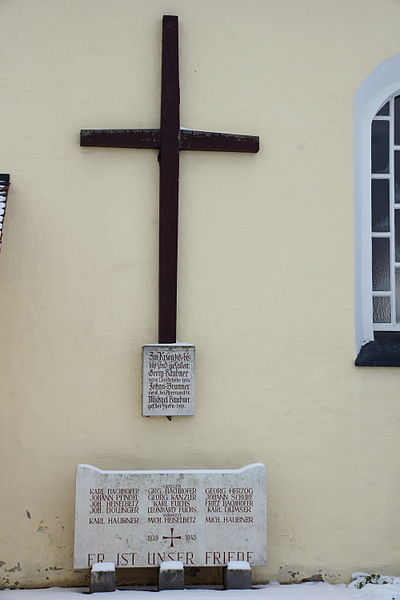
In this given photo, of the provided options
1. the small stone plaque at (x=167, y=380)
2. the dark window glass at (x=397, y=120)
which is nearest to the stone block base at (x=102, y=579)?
the small stone plaque at (x=167, y=380)

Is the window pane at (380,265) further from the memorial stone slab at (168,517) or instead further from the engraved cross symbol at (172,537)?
the engraved cross symbol at (172,537)

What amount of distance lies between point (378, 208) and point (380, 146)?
0.50m

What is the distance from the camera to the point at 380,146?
647cm

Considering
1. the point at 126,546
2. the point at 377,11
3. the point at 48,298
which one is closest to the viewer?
the point at 126,546

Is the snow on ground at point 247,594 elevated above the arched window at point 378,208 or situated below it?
below

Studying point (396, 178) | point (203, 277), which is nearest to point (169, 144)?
point (203, 277)

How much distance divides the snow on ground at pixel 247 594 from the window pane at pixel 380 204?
2.67 metres

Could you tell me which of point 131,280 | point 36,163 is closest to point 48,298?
point 131,280

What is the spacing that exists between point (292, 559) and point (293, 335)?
1.60m

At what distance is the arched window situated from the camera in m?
6.20

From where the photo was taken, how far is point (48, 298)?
587cm

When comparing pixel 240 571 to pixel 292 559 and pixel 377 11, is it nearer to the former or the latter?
pixel 292 559

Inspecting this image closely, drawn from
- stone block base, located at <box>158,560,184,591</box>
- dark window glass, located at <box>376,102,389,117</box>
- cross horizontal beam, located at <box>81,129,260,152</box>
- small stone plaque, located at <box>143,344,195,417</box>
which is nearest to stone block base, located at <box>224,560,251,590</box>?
stone block base, located at <box>158,560,184,591</box>

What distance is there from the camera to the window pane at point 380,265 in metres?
6.36
